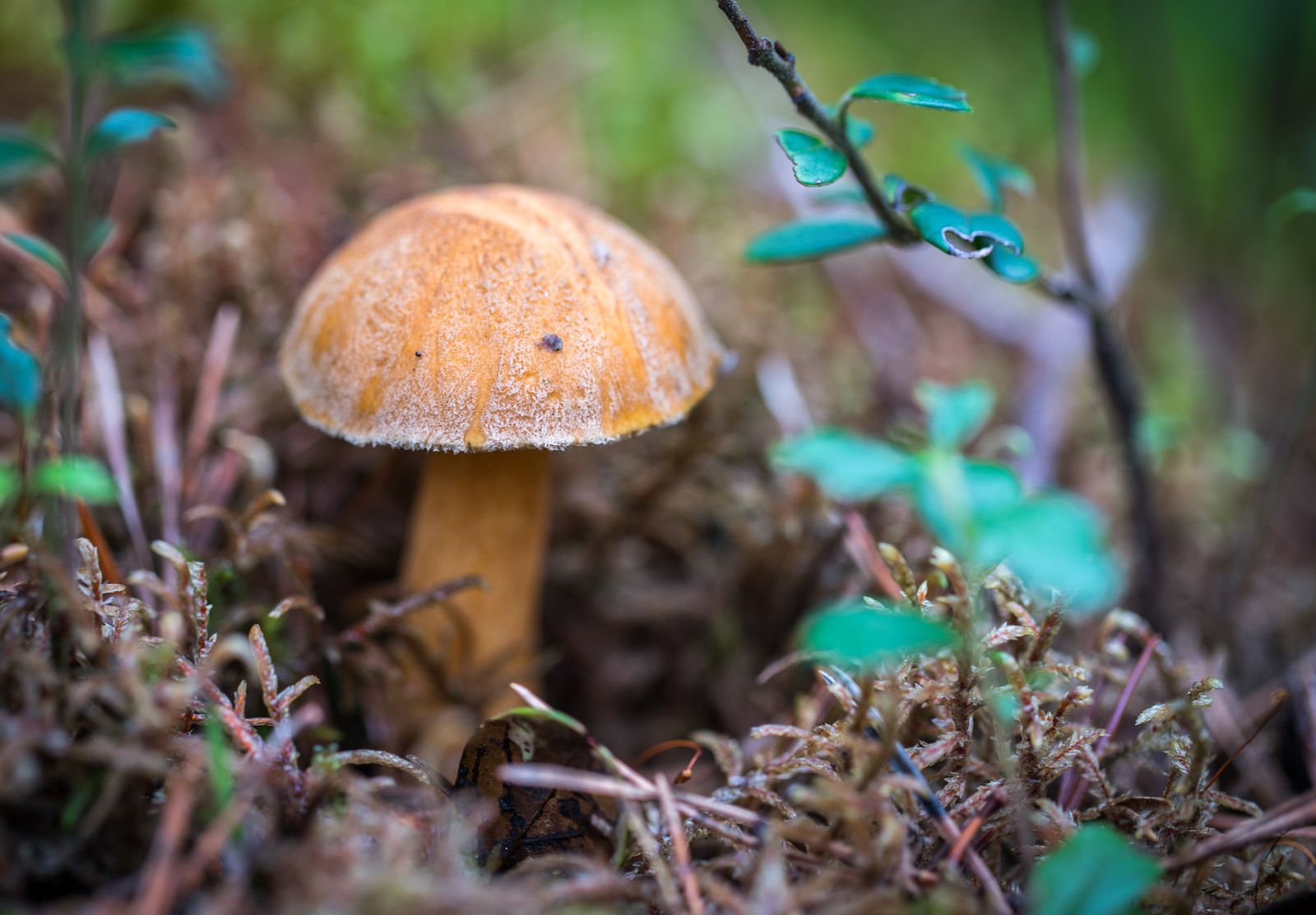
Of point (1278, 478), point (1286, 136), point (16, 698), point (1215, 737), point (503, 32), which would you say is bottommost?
point (1215, 737)

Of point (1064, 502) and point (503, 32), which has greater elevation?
point (503, 32)

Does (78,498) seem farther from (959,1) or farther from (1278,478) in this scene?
(959,1)

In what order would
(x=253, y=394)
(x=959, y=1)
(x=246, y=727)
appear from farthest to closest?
(x=959, y=1) → (x=253, y=394) → (x=246, y=727)

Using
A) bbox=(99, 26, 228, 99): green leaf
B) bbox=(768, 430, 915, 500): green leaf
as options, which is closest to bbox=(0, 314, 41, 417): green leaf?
bbox=(99, 26, 228, 99): green leaf

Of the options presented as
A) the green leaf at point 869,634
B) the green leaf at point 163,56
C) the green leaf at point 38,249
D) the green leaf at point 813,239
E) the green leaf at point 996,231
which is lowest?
the green leaf at point 869,634

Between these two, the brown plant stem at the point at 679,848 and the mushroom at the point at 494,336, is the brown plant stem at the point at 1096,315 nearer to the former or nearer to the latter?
the mushroom at the point at 494,336

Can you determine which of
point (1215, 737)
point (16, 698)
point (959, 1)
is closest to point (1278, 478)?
point (1215, 737)

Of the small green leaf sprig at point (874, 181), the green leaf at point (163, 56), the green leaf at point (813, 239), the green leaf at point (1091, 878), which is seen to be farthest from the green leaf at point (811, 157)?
the green leaf at point (163, 56)
